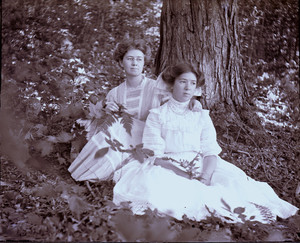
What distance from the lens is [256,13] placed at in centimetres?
746

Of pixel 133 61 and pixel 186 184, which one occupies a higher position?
pixel 133 61

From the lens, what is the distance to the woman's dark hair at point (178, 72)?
3.01 m

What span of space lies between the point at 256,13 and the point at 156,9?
2.16m

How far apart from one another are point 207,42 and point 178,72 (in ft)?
5.38

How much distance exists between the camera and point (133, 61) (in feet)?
10.6

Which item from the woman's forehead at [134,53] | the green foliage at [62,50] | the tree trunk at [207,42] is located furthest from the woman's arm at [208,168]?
the tree trunk at [207,42]

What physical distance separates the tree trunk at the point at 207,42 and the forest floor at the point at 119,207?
346 millimetres

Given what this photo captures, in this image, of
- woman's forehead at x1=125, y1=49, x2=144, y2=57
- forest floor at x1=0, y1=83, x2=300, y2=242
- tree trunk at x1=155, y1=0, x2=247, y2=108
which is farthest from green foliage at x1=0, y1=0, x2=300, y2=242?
woman's forehead at x1=125, y1=49, x2=144, y2=57

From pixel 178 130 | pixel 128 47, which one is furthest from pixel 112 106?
pixel 178 130

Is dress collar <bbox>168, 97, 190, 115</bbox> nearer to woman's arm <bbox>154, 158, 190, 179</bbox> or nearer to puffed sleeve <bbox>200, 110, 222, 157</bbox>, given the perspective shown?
puffed sleeve <bbox>200, 110, 222, 157</bbox>

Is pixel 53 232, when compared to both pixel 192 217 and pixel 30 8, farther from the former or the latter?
pixel 30 8

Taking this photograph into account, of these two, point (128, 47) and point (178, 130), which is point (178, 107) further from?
point (128, 47)

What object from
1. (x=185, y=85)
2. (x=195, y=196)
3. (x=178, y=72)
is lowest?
(x=195, y=196)

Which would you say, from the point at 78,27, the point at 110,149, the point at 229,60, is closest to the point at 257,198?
the point at 110,149
